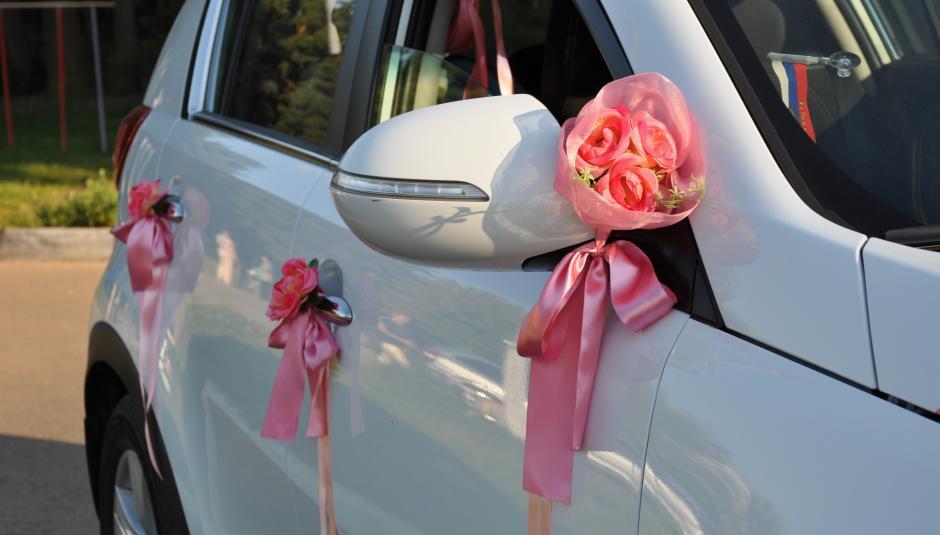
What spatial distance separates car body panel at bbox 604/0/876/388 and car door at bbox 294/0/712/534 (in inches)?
2.7

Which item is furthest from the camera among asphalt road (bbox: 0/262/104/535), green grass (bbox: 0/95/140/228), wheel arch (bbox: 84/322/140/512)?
green grass (bbox: 0/95/140/228)

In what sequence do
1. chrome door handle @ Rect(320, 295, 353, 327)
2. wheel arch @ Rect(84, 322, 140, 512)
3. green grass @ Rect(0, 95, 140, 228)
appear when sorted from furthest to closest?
green grass @ Rect(0, 95, 140, 228)
wheel arch @ Rect(84, 322, 140, 512)
chrome door handle @ Rect(320, 295, 353, 327)

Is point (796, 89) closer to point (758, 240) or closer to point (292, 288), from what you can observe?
point (758, 240)

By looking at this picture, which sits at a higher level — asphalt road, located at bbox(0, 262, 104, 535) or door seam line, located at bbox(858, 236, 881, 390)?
door seam line, located at bbox(858, 236, 881, 390)

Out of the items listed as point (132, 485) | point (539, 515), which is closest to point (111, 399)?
point (132, 485)

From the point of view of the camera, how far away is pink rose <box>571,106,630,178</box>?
1.40 meters

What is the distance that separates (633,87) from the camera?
1433 millimetres

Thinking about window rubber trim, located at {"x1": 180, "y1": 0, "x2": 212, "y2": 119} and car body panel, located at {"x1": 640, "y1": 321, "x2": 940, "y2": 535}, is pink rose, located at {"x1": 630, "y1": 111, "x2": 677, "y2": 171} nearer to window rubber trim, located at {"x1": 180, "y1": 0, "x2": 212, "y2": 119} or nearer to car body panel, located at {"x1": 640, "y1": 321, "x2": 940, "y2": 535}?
car body panel, located at {"x1": 640, "y1": 321, "x2": 940, "y2": 535}

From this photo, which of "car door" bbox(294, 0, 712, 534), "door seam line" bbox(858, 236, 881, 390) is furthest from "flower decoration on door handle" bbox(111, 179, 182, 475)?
"door seam line" bbox(858, 236, 881, 390)

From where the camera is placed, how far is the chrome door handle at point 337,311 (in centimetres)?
200

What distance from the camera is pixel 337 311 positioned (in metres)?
2.01

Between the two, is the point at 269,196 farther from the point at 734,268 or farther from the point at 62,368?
the point at 62,368

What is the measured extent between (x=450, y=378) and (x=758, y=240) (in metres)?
0.52

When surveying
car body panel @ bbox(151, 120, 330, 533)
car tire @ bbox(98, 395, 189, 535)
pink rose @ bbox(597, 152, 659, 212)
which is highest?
pink rose @ bbox(597, 152, 659, 212)
